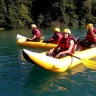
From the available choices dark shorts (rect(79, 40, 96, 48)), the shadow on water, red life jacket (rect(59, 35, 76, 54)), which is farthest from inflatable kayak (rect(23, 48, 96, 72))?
dark shorts (rect(79, 40, 96, 48))

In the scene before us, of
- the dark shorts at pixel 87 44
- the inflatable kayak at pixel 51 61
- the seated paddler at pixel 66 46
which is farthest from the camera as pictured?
the dark shorts at pixel 87 44

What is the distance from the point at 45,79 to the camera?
7320 mm

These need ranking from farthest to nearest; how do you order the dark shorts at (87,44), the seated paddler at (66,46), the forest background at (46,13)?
the forest background at (46,13), the dark shorts at (87,44), the seated paddler at (66,46)

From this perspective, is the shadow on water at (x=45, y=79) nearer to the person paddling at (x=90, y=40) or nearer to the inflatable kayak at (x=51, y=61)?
the inflatable kayak at (x=51, y=61)

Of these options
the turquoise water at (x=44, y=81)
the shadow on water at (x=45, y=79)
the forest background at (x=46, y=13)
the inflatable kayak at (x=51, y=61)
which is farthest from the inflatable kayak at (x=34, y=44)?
the forest background at (x=46, y=13)

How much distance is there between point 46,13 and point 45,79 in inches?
1164

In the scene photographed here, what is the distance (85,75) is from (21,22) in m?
26.4

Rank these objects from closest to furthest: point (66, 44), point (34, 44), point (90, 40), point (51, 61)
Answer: point (51, 61)
point (66, 44)
point (90, 40)
point (34, 44)

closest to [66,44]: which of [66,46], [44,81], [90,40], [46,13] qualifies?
[66,46]

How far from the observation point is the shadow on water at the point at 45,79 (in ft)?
21.7

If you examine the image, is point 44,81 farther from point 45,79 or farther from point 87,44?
point 87,44

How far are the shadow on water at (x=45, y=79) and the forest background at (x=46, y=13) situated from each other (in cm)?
2502

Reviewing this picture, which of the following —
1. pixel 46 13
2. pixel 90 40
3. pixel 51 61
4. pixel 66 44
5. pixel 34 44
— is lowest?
pixel 34 44

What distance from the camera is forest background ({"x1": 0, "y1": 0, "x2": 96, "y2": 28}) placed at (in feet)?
109
